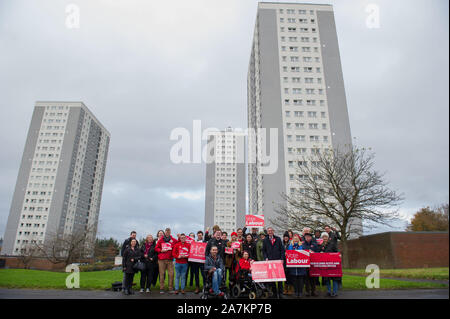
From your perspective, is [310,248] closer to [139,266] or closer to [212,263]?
[212,263]

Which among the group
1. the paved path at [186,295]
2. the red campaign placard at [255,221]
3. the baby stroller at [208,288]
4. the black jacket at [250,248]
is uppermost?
the red campaign placard at [255,221]

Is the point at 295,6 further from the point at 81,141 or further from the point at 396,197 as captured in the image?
the point at 81,141

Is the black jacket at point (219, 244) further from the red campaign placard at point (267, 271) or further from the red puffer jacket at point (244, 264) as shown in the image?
the red campaign placard at point (267, 271)

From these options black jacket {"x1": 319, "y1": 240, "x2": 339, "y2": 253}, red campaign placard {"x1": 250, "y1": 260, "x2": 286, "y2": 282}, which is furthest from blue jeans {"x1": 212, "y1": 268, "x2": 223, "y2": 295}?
black jacket {"x1": 319, "y1": 240, "x2": 339, "y2": 253}

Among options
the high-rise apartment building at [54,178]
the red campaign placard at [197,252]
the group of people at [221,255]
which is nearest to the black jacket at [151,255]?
the group of people at [221,255]

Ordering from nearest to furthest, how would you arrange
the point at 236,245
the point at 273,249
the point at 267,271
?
the point at 267,271 < the point at 273,249 < the point at 236,245

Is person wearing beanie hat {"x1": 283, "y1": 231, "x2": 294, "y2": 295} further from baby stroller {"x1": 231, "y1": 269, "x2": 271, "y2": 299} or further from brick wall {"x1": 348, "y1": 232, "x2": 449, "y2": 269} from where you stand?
brick wall {"x1": 348, "y1": 232, "x2": 449, "y2": 269}

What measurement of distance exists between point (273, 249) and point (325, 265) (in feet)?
6.98

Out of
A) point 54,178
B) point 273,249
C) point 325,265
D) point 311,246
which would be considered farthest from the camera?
point 54,178

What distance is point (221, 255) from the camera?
33.7 ft

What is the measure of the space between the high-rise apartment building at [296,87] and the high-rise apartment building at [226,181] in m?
76.2

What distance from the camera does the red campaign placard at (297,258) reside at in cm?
1014

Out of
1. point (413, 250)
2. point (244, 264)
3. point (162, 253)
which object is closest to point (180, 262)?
point (162, 253)
